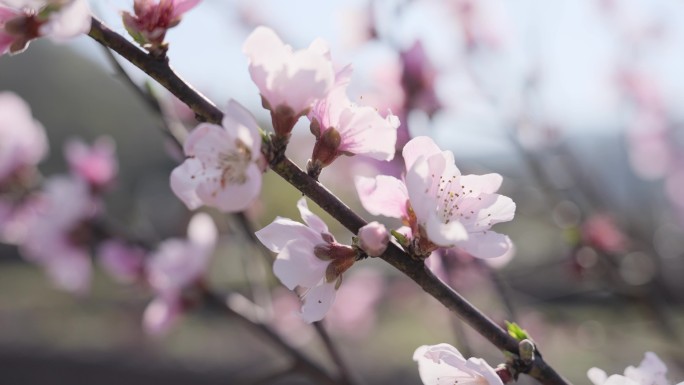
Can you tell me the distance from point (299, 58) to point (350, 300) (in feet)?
10.9

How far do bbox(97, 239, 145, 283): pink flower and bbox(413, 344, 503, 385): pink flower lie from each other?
1229 mm

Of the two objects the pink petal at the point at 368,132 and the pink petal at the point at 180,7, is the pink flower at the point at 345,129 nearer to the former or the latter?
the pink petal at the point at 368,132

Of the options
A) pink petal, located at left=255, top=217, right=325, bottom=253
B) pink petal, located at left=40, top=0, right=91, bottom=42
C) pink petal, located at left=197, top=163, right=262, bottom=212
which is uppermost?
pink petal, located at left=255, top=217, right=325, bottom=253

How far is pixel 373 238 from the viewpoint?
1.86ft

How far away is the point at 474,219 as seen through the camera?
2.16 feet

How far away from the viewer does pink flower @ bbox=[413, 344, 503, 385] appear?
594 millimetres

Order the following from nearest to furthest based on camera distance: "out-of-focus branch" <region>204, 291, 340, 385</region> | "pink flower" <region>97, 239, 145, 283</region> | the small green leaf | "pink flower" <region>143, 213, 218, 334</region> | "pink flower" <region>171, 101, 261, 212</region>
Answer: "pink flower" <region>171, 101, 261, 212</region> → the small green leaf → "out-of-focus branch" <region>204, 291, 340, 385</region> → "pink flower" <region>143, 213, 218, 334</region> → "pink flower" <region>97, 239, 145, 283</region>

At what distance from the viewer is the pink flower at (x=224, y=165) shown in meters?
0.56

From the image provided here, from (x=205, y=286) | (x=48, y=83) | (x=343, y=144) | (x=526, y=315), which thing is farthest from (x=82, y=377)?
(x=48, y=83)

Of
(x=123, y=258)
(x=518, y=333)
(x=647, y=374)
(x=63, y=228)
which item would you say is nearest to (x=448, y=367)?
(x=518, y=333)

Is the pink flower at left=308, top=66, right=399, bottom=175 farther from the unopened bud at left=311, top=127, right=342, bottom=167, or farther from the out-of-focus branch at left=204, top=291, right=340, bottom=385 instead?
the out-of-focus branch at left=204, top=291, right=340, bottom=385

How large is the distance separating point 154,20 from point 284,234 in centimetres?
24

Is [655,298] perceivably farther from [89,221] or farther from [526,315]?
[89,221]

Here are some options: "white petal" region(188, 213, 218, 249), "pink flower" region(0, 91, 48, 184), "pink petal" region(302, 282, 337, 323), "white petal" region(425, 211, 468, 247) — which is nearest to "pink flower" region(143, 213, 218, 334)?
"white petal" region(188, 213, 218, 249)
